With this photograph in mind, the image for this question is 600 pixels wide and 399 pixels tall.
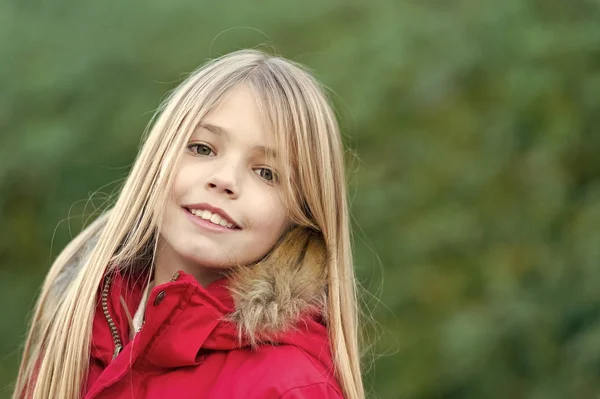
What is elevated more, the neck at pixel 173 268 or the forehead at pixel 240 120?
the forehead at pixel 240 120

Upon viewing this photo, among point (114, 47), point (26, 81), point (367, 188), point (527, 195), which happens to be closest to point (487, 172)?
point (527, 195)

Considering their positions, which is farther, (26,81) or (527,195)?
(26,81)

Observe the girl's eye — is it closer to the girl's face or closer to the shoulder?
the girl's face

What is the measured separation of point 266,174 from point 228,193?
0.35 ft

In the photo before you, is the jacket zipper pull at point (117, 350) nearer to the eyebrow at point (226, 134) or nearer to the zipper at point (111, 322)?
the zipper at point (111, 322)

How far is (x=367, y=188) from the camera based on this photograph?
3961 millimetres

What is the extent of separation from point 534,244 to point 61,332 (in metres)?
2.00

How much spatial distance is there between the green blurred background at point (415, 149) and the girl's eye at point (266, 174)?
4.34ft

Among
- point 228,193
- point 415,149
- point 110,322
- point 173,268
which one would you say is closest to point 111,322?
point 110,322

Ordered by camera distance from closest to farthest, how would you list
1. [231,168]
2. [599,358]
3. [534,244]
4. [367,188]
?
[231,168] < [599,358] < [534,244] < [367,188]

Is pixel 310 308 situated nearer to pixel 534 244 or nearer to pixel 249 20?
pixel 534 244

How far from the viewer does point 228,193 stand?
2.13 metres

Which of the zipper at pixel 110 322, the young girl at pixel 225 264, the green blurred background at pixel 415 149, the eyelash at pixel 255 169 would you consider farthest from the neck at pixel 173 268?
the green blurred background at pixel 415 149

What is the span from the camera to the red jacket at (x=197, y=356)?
79.0 inches
